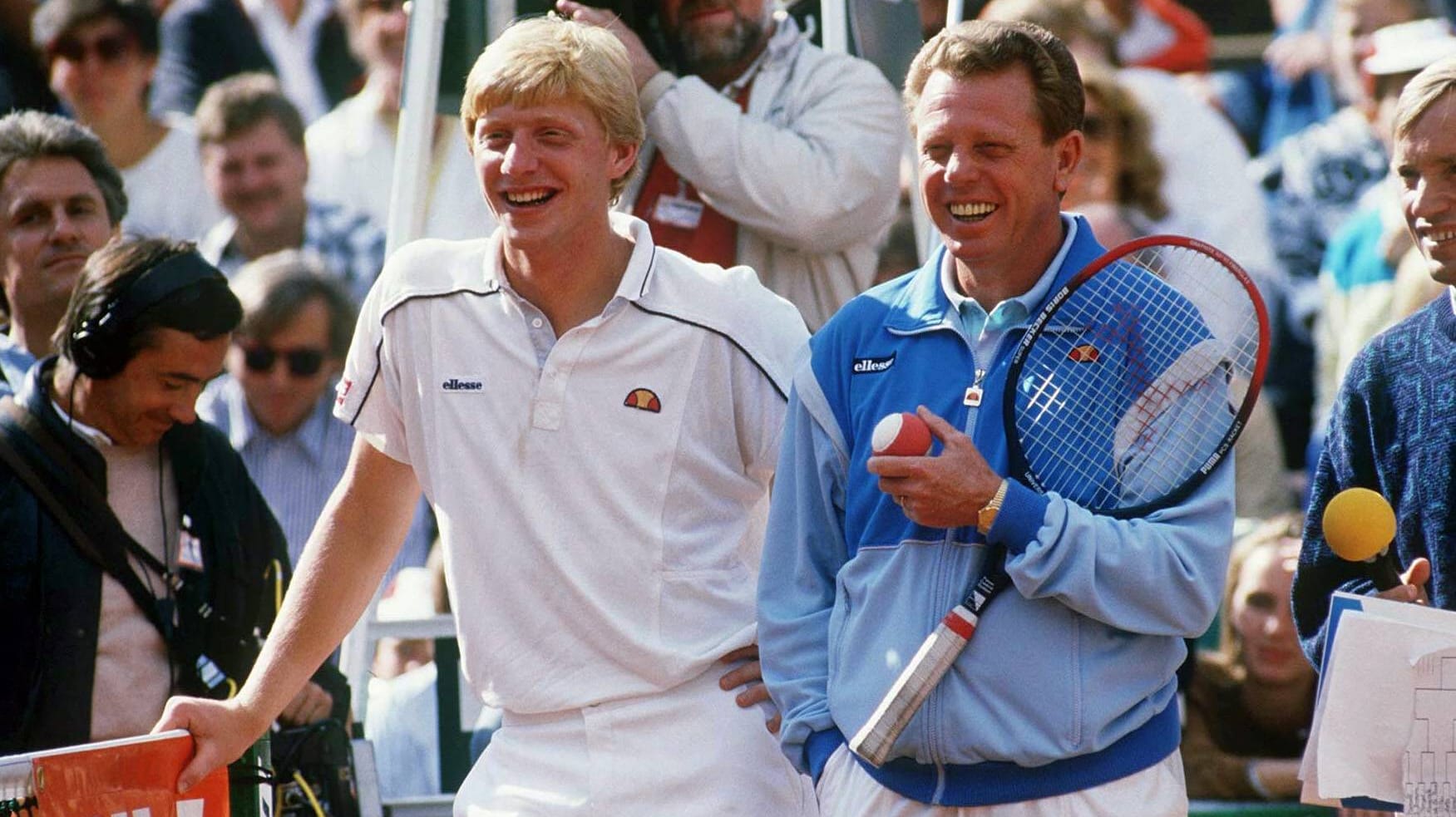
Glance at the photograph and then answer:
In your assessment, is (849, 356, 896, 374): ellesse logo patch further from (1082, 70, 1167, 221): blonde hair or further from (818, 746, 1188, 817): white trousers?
(1082, 70, 1167, 221): blonde hair

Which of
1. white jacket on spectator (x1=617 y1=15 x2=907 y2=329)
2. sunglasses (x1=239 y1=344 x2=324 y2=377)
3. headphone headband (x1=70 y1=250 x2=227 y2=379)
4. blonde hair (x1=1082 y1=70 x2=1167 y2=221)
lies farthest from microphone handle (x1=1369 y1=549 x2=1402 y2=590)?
sunglasses (x1=239 y1=344 x2=324 y2=377)

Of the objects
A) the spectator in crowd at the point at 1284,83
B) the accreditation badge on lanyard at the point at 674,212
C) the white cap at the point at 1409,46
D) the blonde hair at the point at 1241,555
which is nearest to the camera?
the accreditation badge on lanyard at the point at 674,212

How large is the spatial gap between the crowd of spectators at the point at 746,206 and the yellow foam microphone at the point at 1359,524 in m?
1.78

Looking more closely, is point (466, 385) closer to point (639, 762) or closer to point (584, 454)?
point (584, 454)

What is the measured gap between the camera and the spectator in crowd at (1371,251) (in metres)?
6.81

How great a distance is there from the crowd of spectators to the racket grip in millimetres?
1964

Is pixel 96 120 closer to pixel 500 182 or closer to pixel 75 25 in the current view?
pixel 75 25

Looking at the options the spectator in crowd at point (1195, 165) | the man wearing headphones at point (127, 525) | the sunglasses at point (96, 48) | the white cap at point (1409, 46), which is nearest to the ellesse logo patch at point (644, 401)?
the man wearing headphones at point (127, 525)

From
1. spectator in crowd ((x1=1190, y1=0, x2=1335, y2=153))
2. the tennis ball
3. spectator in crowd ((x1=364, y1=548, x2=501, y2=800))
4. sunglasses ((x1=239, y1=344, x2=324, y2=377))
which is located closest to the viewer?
the tennis ball

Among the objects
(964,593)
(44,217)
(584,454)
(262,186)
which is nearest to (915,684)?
(964,593)

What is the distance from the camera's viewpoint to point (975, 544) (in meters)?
3.08

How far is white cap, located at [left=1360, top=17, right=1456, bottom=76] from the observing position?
6742 millimetres

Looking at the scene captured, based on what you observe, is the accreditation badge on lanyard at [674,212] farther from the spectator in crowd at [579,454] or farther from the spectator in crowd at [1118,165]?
the spectator in crowd at [1118,165]

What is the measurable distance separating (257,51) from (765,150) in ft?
13.7
